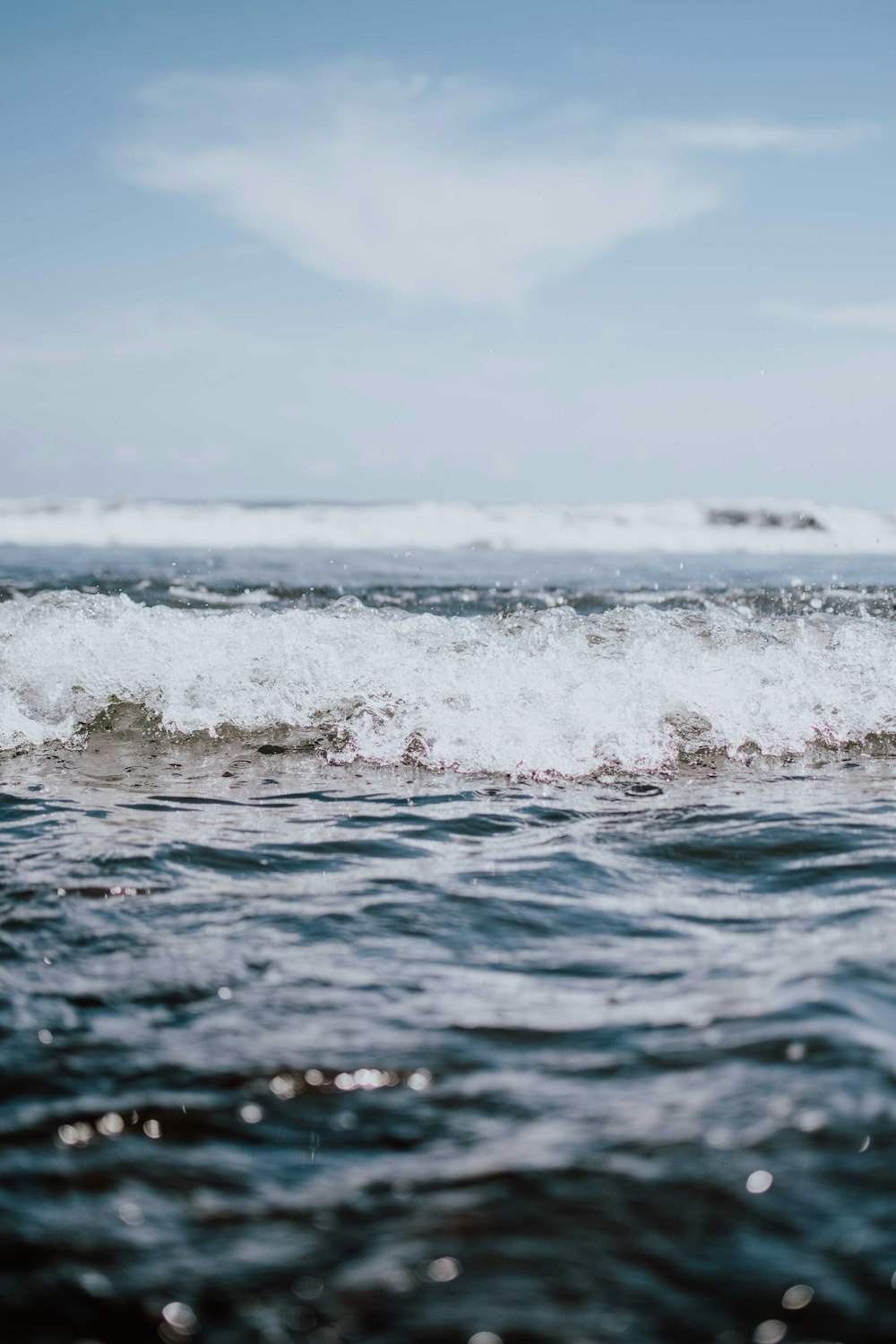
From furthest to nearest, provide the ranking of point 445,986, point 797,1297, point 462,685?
point 462,685, point 445,986, point 797,1297

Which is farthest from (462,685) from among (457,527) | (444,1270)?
(457,527)

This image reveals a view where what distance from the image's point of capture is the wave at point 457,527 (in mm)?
28250

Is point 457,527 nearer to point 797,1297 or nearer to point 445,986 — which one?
point 445,986

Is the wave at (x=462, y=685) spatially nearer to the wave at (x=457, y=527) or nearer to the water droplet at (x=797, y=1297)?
the water droplet at (x=797, y=1297)

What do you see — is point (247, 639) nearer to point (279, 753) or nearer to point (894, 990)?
point (279, 753)

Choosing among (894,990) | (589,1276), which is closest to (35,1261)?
(589,1276)

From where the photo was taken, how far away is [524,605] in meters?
9.47

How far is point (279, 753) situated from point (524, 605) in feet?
17.1

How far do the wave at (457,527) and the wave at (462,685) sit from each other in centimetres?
2131

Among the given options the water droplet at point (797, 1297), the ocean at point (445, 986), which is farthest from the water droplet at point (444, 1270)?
the water droplet at point (797, 1297)

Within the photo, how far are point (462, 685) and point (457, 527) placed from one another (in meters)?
25.5

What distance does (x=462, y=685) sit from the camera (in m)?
4.83

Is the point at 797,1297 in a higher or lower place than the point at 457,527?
lower

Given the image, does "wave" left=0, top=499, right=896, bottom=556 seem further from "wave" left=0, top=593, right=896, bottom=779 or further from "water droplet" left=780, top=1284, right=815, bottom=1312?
"water droplet" left=780, top=1284, right=815, bottom=1312
